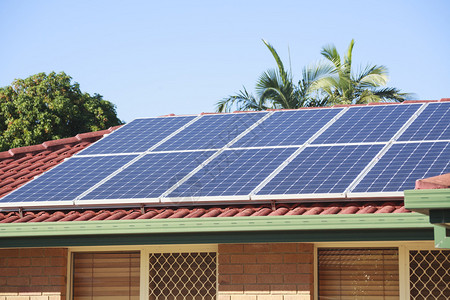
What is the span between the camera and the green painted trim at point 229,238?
9742 mm

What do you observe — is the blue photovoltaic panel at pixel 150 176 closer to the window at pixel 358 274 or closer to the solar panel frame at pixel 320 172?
the solar panel frame at pixel 320 172

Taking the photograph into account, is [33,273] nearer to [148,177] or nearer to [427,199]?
[148,177]

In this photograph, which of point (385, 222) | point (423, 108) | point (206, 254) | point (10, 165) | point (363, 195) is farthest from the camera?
point (10, 165)

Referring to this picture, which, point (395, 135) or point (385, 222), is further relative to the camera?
point (395, 135)

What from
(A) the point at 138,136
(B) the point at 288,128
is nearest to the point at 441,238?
(B) the point at 288,128

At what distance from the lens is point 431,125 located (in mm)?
12180

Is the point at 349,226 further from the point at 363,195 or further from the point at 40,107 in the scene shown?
the point at 40,107

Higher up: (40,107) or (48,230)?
(40,107)

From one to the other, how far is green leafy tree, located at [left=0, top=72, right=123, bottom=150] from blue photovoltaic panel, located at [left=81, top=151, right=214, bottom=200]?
20.6m

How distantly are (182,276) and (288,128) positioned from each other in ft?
11.2

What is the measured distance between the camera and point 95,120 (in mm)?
34031

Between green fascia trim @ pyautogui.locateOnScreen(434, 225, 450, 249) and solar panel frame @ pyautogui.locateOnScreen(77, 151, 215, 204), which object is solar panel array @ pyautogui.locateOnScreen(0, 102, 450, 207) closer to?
solar panel frame @ pyautogui.locateOnScreen(77, 151, 215, 204)

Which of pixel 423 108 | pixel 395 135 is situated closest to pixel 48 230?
pixel 395 135

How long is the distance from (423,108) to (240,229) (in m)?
4.98
